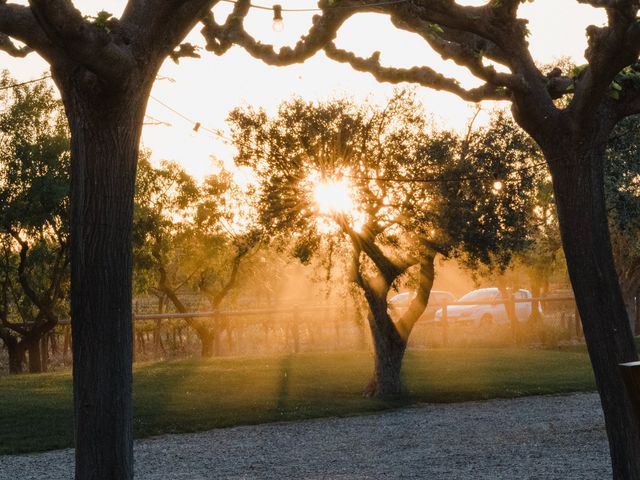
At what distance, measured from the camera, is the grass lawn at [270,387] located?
605 inches

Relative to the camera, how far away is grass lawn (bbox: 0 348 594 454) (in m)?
15.4

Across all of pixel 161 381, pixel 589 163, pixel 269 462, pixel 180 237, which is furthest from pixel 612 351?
pixel 180 237

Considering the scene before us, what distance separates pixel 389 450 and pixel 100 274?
631cm

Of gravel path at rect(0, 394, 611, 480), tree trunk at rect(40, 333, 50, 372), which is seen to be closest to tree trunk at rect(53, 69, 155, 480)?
gravel path at rect(0, 394, 611, 480)

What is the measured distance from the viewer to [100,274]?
289 inches

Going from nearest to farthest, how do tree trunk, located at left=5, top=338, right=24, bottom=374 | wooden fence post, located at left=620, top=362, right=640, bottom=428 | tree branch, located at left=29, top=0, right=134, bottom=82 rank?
wooden fence post, located at left=620, top=362, right=640, bottom=428 < tree branch, located at left=29, top=0, right=134, bottom=82 < tree trunk, located at left=5, top=338, right=24, bottom=374

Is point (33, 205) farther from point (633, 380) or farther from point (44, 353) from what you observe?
point (633, 380)

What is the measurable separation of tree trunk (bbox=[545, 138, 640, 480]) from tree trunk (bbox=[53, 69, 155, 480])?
13.5ft

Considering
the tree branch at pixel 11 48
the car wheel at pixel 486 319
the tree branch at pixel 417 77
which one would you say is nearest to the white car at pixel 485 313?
the car wheel at pixel 486 319

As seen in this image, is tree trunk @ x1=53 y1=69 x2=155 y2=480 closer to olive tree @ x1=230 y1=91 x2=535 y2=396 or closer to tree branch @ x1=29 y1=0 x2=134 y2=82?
tree branch @ x1=29 y1=0 x2=134 y2=82

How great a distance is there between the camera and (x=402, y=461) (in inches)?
456

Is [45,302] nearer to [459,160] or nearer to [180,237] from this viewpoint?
[180,237]

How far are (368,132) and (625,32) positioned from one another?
8.47 meters

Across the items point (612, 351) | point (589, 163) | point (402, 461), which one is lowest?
point (402, 461)
